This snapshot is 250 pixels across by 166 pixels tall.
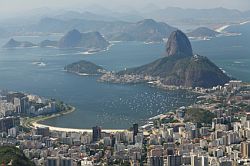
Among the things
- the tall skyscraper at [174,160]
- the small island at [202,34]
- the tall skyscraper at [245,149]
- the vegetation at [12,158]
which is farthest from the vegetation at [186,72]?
the small island at [202,34]

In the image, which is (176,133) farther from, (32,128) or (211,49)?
(211,49)

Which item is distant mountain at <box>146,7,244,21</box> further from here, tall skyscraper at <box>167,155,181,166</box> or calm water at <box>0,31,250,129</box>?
tall skyscraper at <box>167,155,181,166</box>

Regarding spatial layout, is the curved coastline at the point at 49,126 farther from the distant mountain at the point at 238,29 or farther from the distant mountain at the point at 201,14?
the distant mountain at the point at 201,14

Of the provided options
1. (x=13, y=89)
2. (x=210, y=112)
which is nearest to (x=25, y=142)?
(x=210, y=112)

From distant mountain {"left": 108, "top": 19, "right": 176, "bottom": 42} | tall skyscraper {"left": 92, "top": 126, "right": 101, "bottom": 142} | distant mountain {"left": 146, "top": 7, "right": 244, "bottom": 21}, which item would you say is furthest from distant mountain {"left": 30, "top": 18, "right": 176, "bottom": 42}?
tall skyscraper {"left": 92, "top": 126, "right": 101, "bottom": 142}

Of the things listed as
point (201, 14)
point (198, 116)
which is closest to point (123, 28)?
point (198, 116)

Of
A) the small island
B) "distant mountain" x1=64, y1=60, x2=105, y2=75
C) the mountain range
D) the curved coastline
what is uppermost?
the small island
